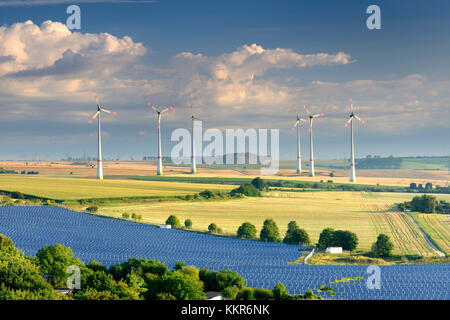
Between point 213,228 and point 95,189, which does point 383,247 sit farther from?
point 95,189

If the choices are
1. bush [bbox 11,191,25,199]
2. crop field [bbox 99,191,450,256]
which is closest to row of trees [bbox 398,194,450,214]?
crop field [bbox 99,191,450,256]

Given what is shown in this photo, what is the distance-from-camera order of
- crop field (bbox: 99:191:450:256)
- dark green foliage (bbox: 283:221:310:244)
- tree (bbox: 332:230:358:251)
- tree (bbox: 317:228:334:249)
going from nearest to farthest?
tree (bbox: 332:230:358:251) < tree (bbox: 317:228:334:249) < dark green foliage (bbox: 283:221:310:244) < crop field (bbox: 99:191:450:256)

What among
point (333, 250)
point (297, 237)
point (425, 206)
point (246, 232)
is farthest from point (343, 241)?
point (425, 206)

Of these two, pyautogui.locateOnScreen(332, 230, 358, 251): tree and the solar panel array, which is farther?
pyautogui.locateOnScreen(332, 230, 358, 251): tree

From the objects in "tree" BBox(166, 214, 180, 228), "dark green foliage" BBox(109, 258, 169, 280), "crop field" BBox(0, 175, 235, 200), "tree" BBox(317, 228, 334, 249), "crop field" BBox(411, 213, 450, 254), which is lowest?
"crop field" BBox(411, 213, 450, 254)

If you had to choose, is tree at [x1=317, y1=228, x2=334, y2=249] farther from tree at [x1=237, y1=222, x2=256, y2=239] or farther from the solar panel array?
tree at [x1=237, y1=222, x2=256, y2=239]

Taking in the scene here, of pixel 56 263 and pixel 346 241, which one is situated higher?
pixel 56 263
